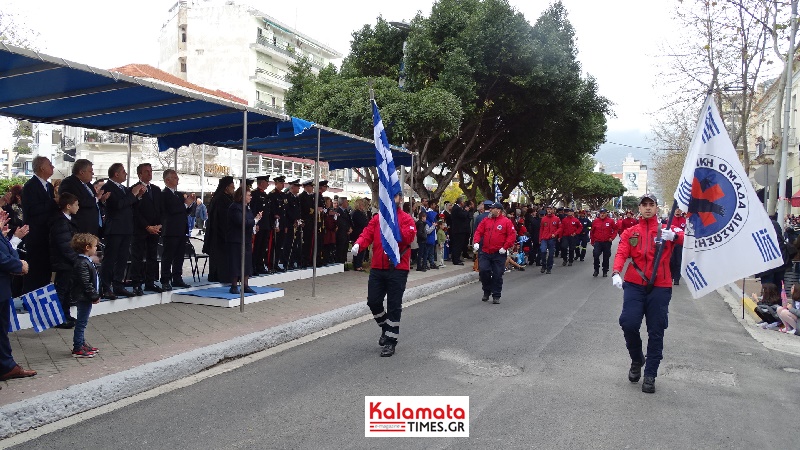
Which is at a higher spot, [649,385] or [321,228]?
[321,228]

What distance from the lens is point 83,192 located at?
808 cm

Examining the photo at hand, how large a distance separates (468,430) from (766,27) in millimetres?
19826

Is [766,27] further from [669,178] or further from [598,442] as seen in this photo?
[669,178]

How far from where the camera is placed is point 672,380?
22.0 feet

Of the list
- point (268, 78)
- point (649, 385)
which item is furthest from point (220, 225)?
point (268, 78)

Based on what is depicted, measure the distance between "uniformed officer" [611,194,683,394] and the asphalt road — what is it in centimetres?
30

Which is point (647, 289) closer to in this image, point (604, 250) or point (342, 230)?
point (342, 230)

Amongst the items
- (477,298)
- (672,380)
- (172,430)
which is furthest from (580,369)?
(477,298)

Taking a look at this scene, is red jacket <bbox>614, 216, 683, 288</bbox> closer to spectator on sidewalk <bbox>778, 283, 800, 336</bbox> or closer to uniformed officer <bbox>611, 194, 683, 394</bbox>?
uniformed officer <bbox>611, 194, 683, 394</bbox>

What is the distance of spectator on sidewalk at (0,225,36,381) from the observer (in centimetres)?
539

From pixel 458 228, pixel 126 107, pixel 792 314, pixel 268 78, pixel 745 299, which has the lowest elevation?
pixel 745 299

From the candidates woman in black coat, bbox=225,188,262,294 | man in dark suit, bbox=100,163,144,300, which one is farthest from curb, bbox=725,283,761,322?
man in dark suit, bbox=100,163,144,300

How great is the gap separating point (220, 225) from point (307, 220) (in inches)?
145

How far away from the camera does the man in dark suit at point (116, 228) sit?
8711 millimetres
